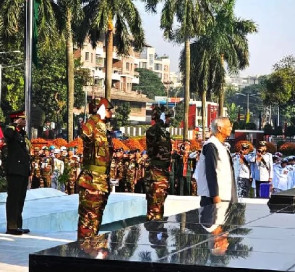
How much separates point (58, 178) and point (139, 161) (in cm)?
243

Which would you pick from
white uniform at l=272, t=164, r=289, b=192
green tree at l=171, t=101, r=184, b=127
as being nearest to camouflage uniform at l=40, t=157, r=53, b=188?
white uniform at l=272, t=164, r=289, b=192

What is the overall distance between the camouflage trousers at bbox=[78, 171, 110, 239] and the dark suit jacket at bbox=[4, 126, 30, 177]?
3048 millimetres

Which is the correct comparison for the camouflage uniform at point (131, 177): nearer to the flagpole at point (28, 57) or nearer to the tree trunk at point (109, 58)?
the flagpole at point (28, 57)

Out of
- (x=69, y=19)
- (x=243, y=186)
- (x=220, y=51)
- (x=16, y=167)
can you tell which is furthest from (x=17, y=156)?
(x=220, y=51)

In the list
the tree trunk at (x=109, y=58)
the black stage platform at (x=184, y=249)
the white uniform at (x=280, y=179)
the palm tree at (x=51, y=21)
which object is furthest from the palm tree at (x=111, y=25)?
the black stage platform at (x=184, y=249)

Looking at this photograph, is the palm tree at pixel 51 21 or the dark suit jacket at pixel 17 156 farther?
the palm tree at pixel 51 21

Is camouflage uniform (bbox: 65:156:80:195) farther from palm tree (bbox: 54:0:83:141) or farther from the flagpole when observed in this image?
palm tree (bbox: 54:0:83:141)

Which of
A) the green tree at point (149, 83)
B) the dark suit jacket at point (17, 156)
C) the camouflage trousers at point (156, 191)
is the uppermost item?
the green tree at point (149, 83)

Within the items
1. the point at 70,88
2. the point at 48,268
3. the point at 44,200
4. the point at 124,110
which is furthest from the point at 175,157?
the point at 124,110

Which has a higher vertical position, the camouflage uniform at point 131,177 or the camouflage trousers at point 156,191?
the camouflage trousers at point 156,191

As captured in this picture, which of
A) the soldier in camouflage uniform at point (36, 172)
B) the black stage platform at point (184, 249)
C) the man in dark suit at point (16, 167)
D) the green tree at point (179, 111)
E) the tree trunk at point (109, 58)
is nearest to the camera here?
the black stage platform at point (184, 249)

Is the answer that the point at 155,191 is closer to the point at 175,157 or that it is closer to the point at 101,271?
the point at 101,271

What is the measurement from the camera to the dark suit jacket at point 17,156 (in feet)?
37.9

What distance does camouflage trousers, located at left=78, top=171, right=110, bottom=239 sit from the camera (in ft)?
28.3
